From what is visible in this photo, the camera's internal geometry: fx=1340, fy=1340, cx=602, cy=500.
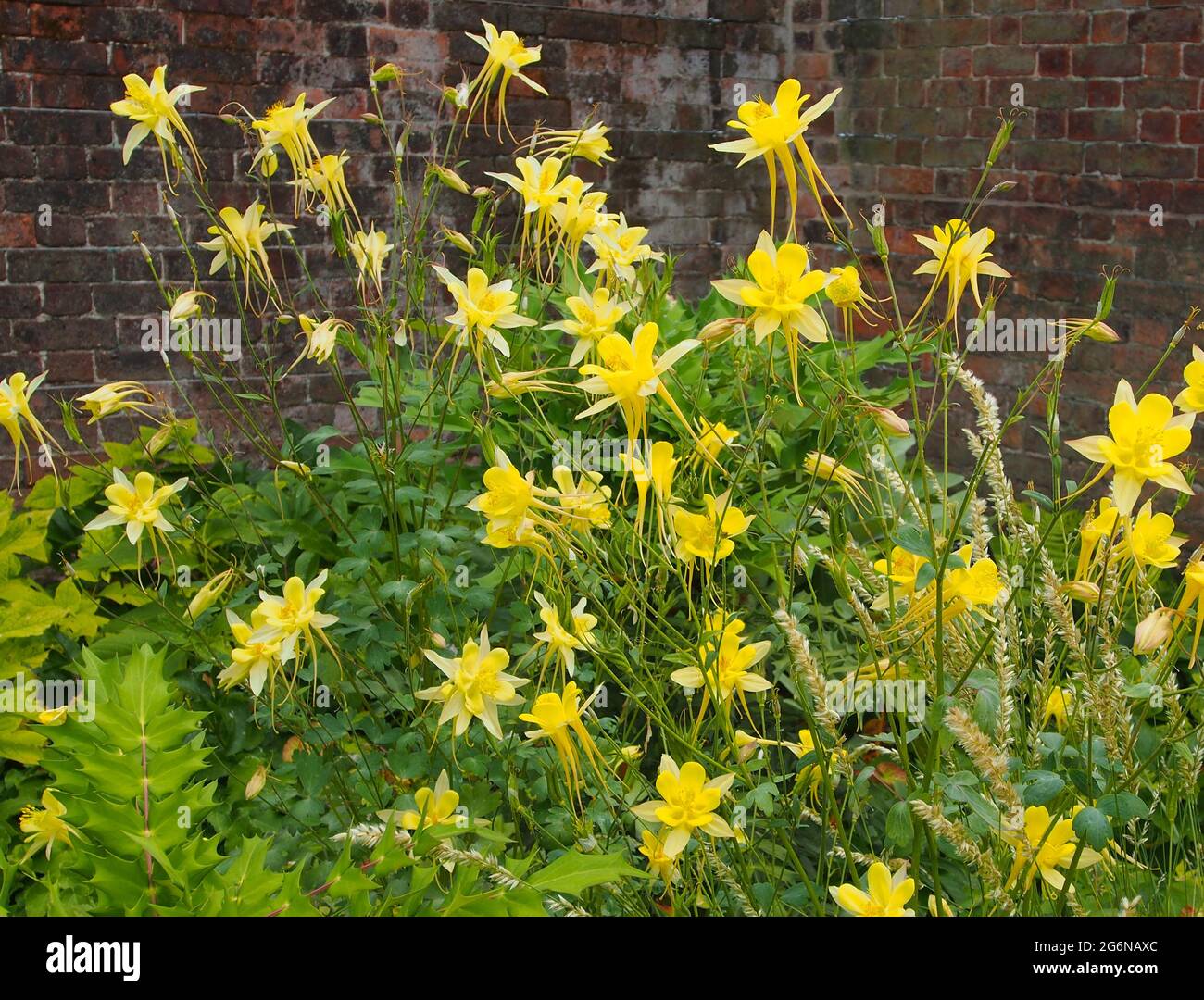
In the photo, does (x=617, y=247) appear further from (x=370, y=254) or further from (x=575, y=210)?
(x=370, y=254)

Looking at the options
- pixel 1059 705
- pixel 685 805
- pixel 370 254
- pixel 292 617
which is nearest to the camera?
pixel 685 805

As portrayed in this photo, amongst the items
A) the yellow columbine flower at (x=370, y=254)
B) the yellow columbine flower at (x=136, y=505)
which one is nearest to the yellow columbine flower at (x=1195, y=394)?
the yellow columbine flower at (x=370, y=254)

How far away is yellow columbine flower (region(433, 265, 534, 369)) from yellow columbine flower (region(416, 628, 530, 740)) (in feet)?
1.12

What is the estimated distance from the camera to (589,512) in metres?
1.31

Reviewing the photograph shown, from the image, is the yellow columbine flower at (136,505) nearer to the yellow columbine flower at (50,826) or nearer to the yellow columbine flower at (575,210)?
the yellow columbine flower at (50,826)

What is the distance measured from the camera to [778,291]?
3.92 feet

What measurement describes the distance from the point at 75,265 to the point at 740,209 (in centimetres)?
220

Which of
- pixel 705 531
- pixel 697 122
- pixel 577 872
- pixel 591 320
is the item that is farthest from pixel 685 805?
pixel 697 122

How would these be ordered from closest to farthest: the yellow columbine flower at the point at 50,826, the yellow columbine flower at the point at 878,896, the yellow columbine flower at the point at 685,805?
1. the yellow columbine flower at the point at 878,896
2. the yellow columbine flower at the point at 685,805
3. the yellow columbine flower at the point at 50,826

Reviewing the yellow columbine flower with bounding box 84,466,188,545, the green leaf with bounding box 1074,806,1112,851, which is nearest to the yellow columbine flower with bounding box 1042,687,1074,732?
the green leaf with bounding box 1074,806,1112,851

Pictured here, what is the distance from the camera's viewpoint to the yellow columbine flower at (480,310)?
1.50m

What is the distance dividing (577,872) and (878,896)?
236 millimetres

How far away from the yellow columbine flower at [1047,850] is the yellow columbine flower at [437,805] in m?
0.58

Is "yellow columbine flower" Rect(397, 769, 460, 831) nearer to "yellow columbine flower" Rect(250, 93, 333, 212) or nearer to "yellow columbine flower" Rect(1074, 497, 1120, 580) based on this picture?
"yellow columbine flower" Rect(1074, 497, 1120, 580)
